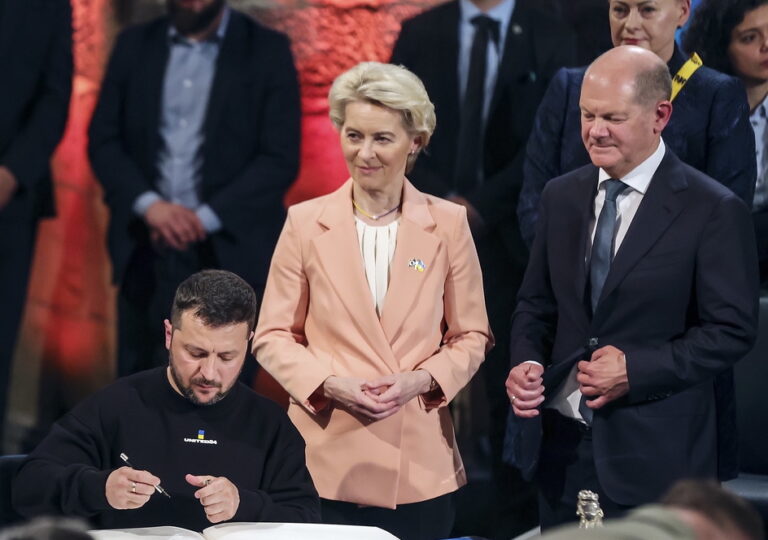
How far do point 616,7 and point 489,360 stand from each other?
1.45 meters

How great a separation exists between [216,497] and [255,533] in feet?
0.50

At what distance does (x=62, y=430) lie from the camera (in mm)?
2871

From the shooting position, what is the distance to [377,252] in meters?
3.43

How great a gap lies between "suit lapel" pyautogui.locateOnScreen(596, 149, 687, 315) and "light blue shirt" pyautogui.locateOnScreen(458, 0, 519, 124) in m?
1.63

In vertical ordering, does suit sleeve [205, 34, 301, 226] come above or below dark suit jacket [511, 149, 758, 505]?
above

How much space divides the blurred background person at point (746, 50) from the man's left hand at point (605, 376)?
1.46 m

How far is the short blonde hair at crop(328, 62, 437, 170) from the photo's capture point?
11.0 ft

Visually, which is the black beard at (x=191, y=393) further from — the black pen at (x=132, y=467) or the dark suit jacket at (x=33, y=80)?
the dark suit jacket at (x=33, y=80)

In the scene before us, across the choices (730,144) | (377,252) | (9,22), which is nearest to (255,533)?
(377,252)

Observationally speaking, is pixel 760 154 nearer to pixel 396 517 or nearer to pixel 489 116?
pixel 489 116

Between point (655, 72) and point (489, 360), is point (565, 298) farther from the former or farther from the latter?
point (489, 360)

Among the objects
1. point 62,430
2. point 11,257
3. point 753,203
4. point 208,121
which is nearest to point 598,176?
point 753,203

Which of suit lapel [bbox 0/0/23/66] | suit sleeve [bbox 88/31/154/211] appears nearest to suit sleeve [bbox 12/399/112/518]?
suit sleeve [bbox 88/31/154/211]

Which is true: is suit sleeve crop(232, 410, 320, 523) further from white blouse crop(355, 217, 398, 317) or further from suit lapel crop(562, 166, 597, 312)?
suit lapel crop(562, 166, 597, 312)
